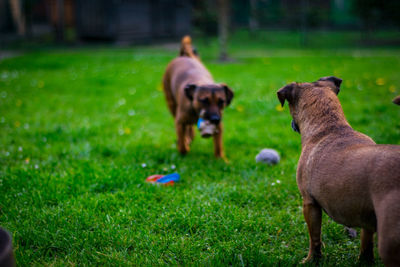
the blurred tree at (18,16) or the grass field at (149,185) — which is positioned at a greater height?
the blurred tree at (18,16)

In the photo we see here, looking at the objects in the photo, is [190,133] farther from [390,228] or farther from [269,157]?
[390,228]

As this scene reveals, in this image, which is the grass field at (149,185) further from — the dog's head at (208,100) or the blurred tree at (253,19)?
the blurred tree at (253,19)

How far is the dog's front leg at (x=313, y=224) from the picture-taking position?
2.69 m

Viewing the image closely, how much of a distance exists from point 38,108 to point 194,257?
20.3 feet

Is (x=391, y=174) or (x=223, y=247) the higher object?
(x=391, y=174)

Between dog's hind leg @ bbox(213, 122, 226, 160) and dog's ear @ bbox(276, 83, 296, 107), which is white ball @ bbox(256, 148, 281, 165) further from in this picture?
dog's ear @ bbox(276, 83, 296, 107)

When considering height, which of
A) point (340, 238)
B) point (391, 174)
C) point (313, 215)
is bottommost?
point (340, 238)

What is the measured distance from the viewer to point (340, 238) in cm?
321

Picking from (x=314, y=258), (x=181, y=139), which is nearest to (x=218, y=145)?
(x=181, y=139)

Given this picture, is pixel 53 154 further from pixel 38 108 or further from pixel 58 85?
pixel 58 85

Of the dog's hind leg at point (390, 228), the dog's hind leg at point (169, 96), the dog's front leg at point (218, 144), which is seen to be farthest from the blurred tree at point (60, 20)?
the dog's hind leg at point (390, 228)

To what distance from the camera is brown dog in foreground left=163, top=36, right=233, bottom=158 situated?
4.76 m

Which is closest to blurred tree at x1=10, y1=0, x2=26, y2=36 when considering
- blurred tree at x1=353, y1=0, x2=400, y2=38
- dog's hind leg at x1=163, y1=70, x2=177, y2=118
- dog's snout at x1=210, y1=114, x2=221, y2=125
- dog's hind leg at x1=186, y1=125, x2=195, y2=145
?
dog's hind leg at x1=163, y1=70, x2=177, y2=118

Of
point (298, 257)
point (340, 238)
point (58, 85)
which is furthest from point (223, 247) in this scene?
point (58, 85)
